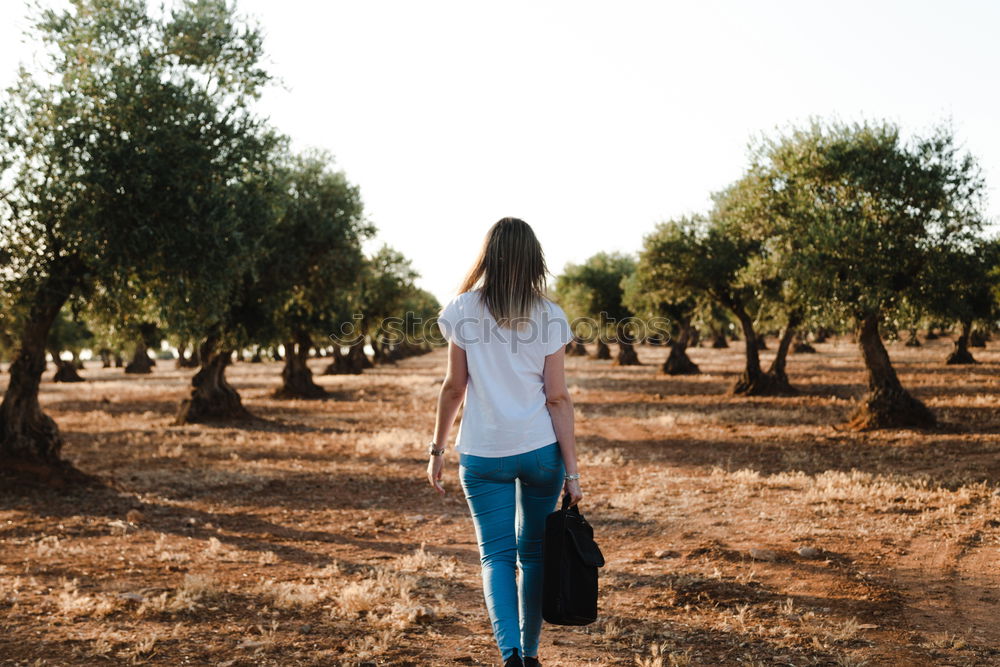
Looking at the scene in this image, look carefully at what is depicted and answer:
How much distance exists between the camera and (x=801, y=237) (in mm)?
20125

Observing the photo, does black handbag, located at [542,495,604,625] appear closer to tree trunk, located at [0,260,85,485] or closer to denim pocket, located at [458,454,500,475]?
denim pocket, located at [458,454,500,475]

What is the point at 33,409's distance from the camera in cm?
1505

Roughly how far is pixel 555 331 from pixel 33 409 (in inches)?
556

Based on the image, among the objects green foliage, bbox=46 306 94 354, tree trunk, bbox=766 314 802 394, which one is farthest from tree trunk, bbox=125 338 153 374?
tree trunk, bbox=766 314 802 394

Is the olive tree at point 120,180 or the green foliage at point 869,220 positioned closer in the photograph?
the olive tree at point 120,180

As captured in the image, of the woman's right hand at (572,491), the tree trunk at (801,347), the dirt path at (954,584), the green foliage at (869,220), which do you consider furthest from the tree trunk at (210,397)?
the tree trunk at (801,347)

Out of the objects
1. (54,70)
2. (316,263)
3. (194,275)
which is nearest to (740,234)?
(316,263)

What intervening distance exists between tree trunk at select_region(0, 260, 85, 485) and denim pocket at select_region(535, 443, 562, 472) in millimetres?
12931

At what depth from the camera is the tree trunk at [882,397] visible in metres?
21.2

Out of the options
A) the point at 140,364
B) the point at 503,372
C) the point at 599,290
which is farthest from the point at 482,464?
the point at 140,364

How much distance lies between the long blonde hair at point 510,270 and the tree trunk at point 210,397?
24255 millimetres

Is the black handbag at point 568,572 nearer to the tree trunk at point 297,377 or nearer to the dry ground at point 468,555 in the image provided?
the dry ground at point 468,555

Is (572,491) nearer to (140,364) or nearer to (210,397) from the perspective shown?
(210,397)

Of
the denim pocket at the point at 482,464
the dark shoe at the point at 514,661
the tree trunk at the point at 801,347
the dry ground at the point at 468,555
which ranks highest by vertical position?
the tree trunk at the point at 801,347
